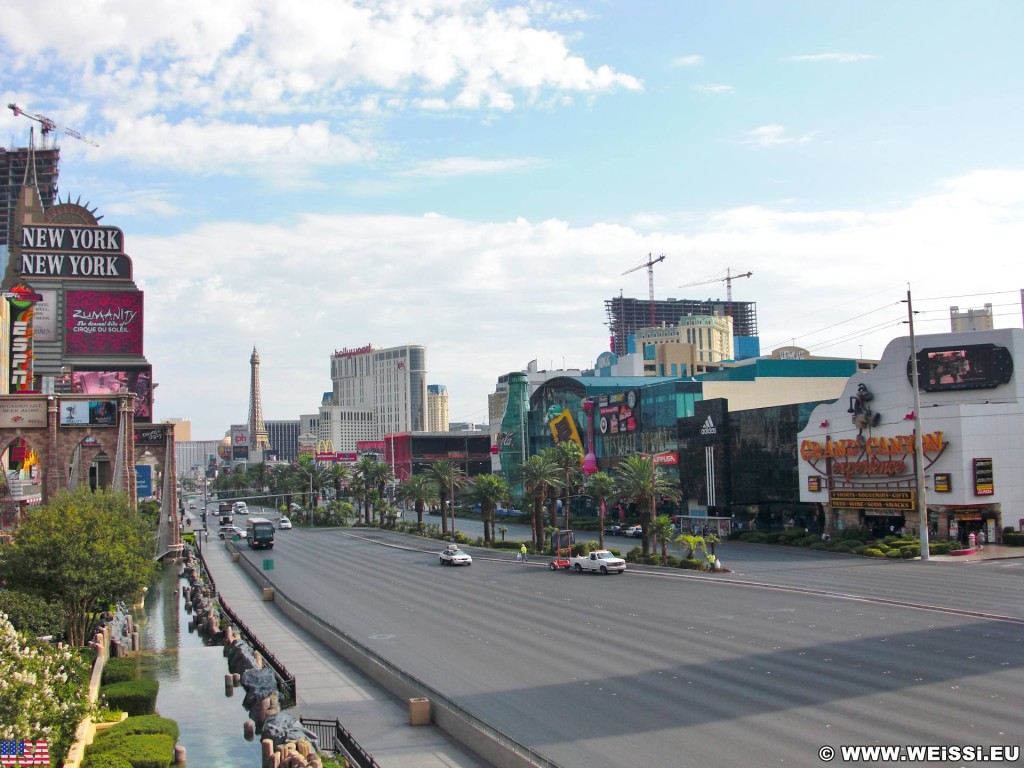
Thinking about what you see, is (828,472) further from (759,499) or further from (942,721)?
(942,721)

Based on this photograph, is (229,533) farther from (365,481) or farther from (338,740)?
(338,740)

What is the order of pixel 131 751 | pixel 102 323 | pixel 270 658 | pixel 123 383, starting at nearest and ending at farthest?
pixel 131 751
pixel 270 658
pixel 123 383
pixel 102 323

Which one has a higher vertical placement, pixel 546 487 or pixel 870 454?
pixel 870 454

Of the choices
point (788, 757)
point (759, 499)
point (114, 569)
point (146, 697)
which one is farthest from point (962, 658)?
point (759, 499)

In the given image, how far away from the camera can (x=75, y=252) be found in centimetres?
11131

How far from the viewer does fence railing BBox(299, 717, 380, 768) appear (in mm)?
21292

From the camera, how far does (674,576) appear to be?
56094mm

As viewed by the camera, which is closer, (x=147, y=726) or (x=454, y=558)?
(x=147, y=726)

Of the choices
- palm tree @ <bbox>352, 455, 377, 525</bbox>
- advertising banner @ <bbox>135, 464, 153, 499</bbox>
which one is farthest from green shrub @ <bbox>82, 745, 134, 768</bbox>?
palm tree @ <bbox>352, 455, 377, 525</bbox>

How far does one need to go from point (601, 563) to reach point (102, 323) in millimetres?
76374

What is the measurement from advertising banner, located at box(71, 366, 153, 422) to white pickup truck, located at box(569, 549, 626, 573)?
6638 cm

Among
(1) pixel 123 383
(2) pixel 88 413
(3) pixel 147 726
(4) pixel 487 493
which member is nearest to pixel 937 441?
(4) pixel 487 493

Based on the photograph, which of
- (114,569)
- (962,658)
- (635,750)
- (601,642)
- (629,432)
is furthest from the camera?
(629,432)

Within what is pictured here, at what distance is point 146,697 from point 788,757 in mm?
19449
